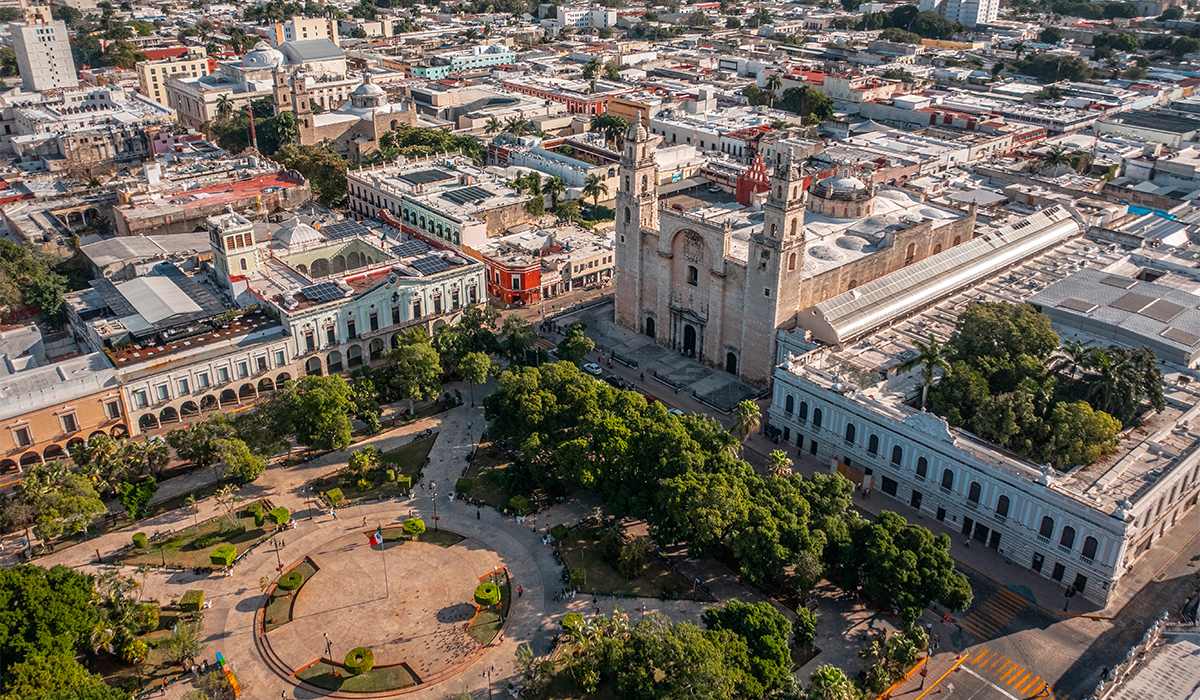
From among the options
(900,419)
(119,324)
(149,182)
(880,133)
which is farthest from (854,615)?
(880,133)

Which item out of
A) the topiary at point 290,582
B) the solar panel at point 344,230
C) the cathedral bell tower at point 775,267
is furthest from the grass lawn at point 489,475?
the solar panel at point 344,230

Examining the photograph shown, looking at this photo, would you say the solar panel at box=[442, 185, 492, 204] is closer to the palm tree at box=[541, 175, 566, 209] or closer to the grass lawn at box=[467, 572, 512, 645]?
the palm tree at box=[541, 175, 566, 209]

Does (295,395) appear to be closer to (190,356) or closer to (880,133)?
(190,356)

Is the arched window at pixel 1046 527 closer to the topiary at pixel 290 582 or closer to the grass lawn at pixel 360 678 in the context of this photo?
the grass lawn at pixel 360 678

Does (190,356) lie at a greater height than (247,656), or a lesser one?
greater

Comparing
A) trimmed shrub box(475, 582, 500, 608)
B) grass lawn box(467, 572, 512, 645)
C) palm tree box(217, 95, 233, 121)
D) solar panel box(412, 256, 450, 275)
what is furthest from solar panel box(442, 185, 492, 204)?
palm tree box(217, 95, 233, 121)

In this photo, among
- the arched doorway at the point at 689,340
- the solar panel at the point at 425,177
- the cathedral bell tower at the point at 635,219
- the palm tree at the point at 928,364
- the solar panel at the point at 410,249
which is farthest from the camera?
the solar panel at the point at 425,177
